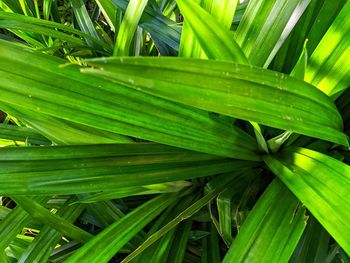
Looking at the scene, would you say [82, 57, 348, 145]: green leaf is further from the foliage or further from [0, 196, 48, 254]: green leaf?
[0, 196, 48, 254]: green leaf

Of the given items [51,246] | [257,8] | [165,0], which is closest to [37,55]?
[257,8]

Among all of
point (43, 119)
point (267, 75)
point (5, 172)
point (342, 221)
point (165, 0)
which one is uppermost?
point (165, 0)

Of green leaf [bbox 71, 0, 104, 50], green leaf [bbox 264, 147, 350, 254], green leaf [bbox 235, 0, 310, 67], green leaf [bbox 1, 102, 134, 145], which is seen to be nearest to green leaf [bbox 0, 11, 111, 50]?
green leaf [bbox 71, 0, 104, 50]

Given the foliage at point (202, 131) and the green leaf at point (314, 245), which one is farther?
the green leaf at point (314, 245)

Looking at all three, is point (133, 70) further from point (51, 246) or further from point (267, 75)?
point (51, 246)

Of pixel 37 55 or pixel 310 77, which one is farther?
pixel 310 77

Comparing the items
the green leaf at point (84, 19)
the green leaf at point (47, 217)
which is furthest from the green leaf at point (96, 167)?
the green leaf at point (84, 19)

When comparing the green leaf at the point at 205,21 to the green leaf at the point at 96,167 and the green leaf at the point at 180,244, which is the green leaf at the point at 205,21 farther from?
the green leaf at the point at 180,244
